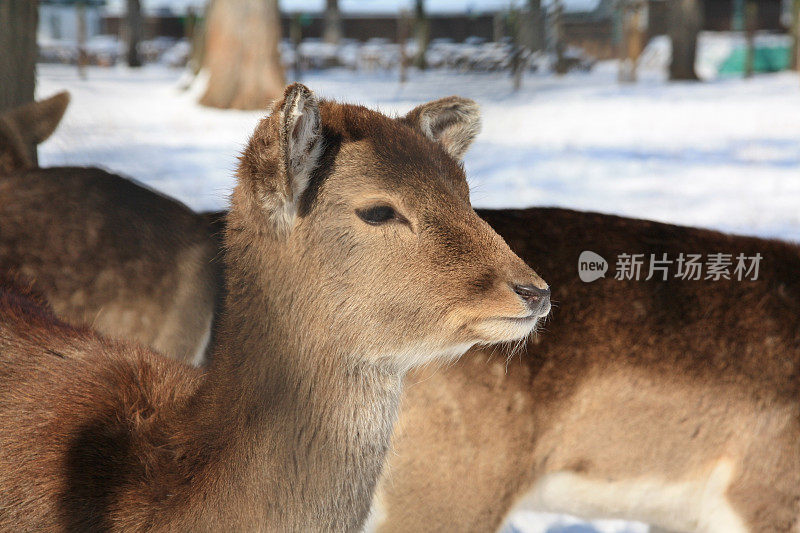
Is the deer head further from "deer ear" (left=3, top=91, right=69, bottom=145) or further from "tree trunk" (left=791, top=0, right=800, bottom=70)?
"tree trunk" (left=791, top=0, right=800, bottom=70)

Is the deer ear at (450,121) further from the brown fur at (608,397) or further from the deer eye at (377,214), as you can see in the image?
the brown fur at (608,397)

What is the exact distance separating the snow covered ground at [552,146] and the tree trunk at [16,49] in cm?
32

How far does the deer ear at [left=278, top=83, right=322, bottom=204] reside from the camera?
6.16ft

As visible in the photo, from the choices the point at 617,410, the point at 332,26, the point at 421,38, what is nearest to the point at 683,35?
the point at 332,26

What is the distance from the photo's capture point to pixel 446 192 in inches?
83.4

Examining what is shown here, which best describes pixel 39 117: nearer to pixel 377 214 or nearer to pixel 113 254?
pixel 113 254

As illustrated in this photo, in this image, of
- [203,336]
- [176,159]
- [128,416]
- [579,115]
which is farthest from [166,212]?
[579,115]

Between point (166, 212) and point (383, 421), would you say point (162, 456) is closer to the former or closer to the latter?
point (383, 421)

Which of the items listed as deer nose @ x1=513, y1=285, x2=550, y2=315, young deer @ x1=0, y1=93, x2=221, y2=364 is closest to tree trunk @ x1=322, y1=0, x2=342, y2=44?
young deer @ x1=0, y1=93, x2=221, y2=364

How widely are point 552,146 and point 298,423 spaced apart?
864 cm

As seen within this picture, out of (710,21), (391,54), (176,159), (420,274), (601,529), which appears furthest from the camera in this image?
(710,21)

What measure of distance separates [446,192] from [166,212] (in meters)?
1.98

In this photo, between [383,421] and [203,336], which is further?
[203,336]

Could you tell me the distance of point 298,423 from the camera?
6.81 ft
